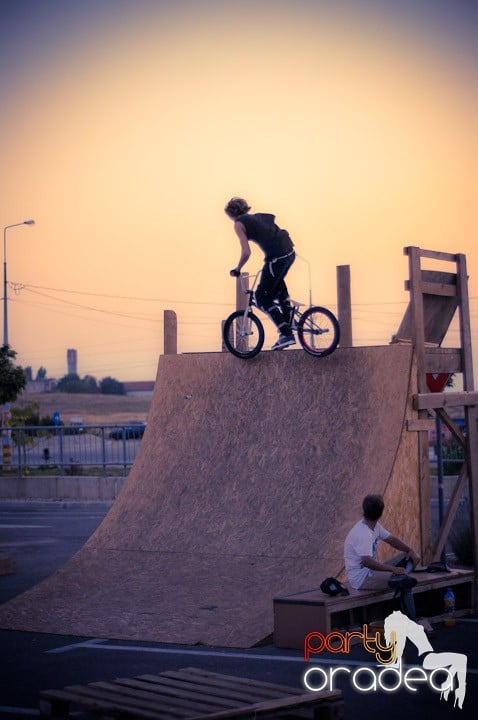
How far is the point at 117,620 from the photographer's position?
11.1 m

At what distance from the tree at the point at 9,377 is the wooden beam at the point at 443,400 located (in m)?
16.3

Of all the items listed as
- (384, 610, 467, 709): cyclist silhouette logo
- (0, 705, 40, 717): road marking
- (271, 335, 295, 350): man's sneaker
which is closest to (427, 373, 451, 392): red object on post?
(271, 335, 295, 350): man's sneaker

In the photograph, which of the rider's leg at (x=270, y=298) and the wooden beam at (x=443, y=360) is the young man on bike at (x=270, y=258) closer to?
the rider's leg at (x=270, y=298)

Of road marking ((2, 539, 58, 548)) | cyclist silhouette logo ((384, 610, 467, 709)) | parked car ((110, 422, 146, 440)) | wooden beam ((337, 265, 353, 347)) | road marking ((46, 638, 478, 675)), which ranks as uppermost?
Result: wooden beam ((337, 265, 353, 347))

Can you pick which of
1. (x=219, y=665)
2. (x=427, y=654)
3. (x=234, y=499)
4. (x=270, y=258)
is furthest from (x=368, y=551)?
(x=270, y=258)

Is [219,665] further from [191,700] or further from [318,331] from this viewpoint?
[318,331]

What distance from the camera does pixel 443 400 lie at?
39.2 feet

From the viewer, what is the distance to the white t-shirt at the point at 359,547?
9.77m

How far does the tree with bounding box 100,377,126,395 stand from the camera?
151 meters

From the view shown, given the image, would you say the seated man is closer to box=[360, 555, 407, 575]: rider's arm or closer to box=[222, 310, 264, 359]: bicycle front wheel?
box=[360, 555, 407, 575]: rider's arm

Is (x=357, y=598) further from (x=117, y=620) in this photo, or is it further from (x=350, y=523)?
(x=117, y=620)

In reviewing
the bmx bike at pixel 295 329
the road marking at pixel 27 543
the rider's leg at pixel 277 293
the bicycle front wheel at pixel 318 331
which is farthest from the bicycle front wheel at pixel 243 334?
the road marking at pixel 27 543

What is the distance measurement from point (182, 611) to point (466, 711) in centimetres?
413

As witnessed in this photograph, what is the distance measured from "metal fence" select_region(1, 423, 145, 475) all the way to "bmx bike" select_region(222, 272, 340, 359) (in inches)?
533
